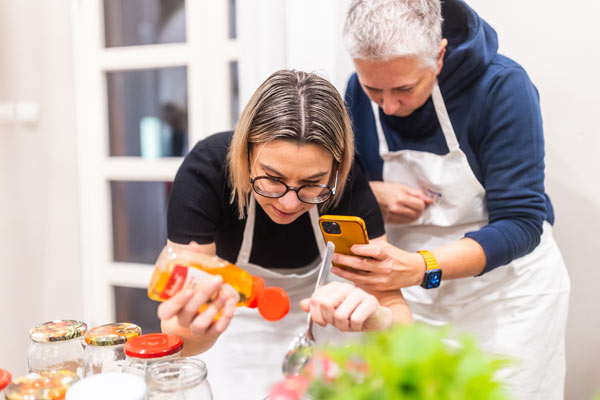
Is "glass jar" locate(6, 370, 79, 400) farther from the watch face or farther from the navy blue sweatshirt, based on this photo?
the navy blue sweatshirt

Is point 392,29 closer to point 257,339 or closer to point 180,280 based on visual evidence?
point 180,280

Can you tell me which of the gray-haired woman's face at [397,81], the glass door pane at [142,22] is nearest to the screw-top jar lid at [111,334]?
the gray-haired woman's face at [397,81]

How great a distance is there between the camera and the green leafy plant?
0.38 metres

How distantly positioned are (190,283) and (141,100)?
170 cm

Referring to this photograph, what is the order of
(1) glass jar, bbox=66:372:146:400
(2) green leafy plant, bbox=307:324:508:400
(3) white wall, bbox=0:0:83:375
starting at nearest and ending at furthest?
1. (2) green leafy plant, bbox=307:324:508:400
2. (1) glass jar, bbox=66:372:146:400
3. (3) white wall, bbox=0:0:83:375

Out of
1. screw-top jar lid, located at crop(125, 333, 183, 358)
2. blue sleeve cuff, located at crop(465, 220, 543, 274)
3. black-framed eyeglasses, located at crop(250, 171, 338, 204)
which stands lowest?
screw-top jar lid, located at crop(125, 333, 183, 358)

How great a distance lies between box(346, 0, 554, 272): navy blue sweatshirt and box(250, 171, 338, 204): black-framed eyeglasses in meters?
0.38

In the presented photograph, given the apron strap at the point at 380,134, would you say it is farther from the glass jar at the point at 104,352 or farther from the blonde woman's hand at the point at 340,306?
the glass jar at the point at 104,352

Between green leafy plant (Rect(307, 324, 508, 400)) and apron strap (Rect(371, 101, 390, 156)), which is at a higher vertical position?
apron strap (Rect(371, 101, 390, 156))

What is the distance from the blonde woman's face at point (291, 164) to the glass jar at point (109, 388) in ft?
1.45

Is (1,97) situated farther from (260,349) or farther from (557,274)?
(557,274)

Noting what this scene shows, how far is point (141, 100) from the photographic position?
87.4 inches

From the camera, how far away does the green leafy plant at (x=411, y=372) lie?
1.23ft

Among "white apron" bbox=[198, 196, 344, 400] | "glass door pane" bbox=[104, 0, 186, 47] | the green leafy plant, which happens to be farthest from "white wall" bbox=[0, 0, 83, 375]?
the green leafy plant
